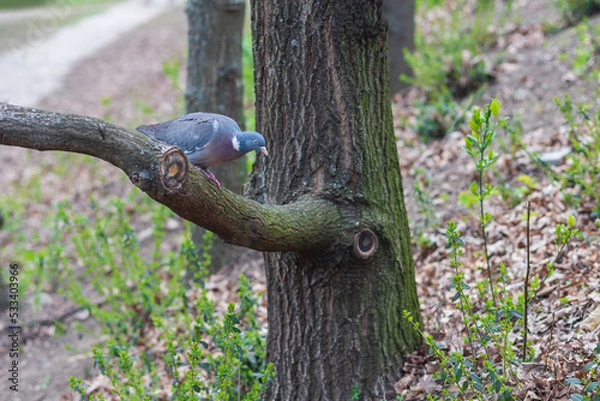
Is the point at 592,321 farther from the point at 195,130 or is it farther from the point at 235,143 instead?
the point at 195,130

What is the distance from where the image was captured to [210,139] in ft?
9.96

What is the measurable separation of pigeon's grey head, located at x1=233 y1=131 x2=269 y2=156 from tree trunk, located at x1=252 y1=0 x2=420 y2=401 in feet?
0.46

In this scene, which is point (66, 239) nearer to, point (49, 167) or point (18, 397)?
point (49, 167)

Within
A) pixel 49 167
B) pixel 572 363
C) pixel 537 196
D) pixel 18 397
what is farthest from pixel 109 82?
pixel 572 363

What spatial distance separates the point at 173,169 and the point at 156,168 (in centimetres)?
6

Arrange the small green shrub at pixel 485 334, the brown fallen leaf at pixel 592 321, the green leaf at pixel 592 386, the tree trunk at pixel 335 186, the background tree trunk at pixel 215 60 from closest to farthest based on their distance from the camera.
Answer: the green leaf at pixel 592 386 → the small green shrub at pixel 485 334 → the tree trunk at pixel 335 186 → the brown fallen leaf at pixel 592 321 → the background tree trunk at pixel 215 60

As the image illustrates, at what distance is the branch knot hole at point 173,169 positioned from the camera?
2254 mm

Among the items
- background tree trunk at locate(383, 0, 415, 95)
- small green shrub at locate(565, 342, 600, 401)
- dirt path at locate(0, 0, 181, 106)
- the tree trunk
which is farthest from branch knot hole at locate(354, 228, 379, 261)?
dirt path at locate(0, 0, 181, 106)

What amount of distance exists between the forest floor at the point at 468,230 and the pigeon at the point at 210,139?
1.39m

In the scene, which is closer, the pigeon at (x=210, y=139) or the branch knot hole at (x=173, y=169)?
the branch knot hole at (x=173, y=169)

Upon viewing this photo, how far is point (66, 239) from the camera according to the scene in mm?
8617

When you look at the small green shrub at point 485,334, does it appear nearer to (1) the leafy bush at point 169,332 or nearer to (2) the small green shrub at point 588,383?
(2) the small green shrub at point 588,383

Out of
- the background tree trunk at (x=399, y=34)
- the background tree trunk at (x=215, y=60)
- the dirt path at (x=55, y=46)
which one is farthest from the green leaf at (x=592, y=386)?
the dirt path at (x=55, y=46)

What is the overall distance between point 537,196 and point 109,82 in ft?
40.9
